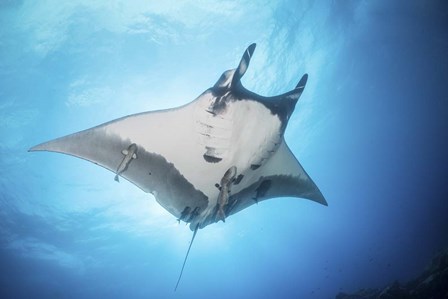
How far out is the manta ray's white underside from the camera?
3130 millimetres

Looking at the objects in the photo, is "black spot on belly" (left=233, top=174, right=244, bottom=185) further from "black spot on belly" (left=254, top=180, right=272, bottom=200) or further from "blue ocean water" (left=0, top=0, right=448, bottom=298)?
"blue ocean water" (left=0, top=0, right=448, bottom=298)

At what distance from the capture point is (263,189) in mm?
4531

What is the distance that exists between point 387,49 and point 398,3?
3389 mm

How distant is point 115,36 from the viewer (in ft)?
33.4

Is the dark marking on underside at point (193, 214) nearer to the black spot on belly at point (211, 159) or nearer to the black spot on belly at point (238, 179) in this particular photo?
the black spot on belly at point (238, 179)

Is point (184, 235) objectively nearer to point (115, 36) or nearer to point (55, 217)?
point (55, 217)

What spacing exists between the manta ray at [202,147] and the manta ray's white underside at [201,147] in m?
0.01

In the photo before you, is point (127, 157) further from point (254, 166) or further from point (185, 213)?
point (254, 166)

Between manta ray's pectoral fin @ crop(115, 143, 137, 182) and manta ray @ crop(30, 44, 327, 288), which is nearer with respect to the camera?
manta ray @ crop(30, 44, 327, 288)

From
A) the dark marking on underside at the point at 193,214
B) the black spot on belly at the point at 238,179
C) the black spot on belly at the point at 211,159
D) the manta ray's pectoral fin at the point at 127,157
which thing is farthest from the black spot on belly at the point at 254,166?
the manta ray's pectoral fin at the point at 127,157

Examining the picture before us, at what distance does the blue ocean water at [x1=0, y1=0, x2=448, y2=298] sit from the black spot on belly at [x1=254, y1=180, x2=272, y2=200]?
27.6 feet

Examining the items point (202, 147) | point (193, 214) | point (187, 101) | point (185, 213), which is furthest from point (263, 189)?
point (187, 101)

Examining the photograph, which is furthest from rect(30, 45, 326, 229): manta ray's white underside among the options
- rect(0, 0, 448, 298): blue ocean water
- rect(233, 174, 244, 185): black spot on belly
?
rect(0, 0, 448, 298): blue ocean water

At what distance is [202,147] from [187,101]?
942 cm
